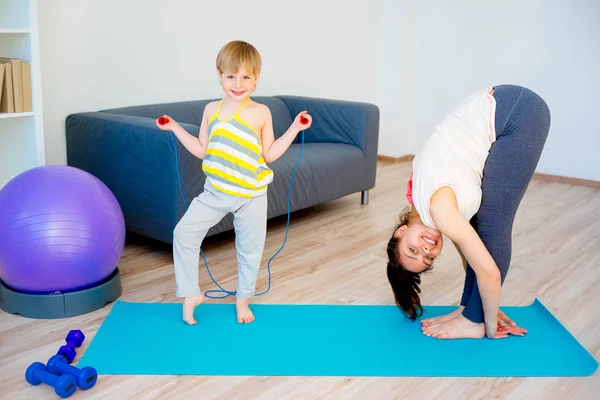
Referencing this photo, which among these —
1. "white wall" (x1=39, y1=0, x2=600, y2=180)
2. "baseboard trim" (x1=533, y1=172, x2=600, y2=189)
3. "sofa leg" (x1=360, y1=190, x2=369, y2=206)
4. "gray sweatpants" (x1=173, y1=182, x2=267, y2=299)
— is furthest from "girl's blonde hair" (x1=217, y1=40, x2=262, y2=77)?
"baseboard trim" (x1=533, y1=172, x2=600, y2=189)

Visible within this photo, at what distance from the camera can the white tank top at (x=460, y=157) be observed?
203 centimetres

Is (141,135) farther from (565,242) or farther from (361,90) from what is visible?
(361,90)

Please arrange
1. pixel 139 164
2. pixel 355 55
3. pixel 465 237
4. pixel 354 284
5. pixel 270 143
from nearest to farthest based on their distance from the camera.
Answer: pixel 465 237 → pixel 270 143 → pixel 354 284 → pixel 139 164 → pixel 355 55

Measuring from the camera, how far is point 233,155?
2.24m

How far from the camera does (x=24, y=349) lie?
2150mm

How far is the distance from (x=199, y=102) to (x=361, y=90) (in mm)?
1922

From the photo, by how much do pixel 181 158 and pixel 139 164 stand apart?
0.24 meters

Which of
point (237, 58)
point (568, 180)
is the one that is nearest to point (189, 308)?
point (237, 58)

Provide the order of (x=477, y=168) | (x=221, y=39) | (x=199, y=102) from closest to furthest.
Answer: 1. (x=477, y=168)
2. (x=199, y=102)
3. (x=221, y=39)

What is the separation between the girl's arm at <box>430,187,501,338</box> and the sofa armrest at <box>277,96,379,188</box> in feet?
6.52

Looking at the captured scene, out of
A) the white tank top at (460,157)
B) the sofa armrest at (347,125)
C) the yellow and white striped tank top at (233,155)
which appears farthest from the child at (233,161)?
the sofa armrest at (347,125)

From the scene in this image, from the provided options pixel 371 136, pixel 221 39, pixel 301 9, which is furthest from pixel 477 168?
pixel 301 9

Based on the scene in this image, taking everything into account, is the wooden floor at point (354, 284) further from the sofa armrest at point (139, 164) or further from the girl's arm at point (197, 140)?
the girl's arm at point (197, 140)

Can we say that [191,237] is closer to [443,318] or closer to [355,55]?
[443,318]
